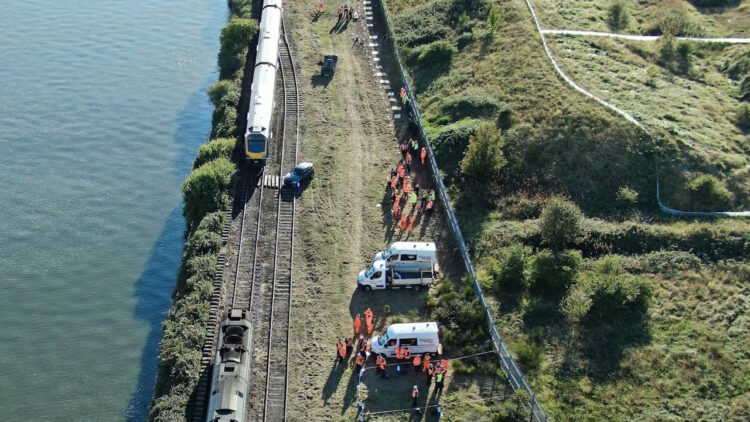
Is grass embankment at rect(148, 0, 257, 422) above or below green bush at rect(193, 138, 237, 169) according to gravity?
below

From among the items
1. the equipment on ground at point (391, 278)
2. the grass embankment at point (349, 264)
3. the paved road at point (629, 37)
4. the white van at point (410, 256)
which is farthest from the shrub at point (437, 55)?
the equipment on ground at point (391, 278)

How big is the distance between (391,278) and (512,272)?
255 inches

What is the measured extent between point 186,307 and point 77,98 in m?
35.7

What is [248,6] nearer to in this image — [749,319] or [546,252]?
[546,252]

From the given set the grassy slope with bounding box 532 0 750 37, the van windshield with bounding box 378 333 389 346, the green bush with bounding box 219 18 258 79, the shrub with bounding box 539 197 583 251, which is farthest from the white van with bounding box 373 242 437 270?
the grassy slope with bounding box 532 0 750 37

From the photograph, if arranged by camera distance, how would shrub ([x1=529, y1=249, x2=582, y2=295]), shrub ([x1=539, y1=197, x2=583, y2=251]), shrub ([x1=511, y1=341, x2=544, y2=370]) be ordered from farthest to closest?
shrub ([x1=539, y1=197, x2=583, y2=251]) → shrub ([x1=529, y1=249, x2=582, y2=295]) → shrub ([x1=511, y1=341, x2=544, y2=370])

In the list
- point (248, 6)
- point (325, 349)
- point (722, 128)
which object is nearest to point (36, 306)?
point (325, 349)

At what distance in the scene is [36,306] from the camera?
4694 centimetres

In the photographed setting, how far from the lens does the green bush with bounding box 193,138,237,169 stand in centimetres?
5125

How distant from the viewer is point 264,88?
54.5 metres

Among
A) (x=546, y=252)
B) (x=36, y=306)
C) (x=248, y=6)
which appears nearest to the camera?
(x=546, y=252)

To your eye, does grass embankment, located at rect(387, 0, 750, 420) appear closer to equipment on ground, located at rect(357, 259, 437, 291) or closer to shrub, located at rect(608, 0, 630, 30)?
equipment on ground, located at rect(357, 259, 437, 291)

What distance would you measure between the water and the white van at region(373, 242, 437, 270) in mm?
14645

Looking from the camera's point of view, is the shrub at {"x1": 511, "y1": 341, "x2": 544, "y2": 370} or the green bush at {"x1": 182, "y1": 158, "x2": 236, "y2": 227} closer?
the shrub at {"x1": 511, "y1": 341, "x2": 544, "y2": 370}
